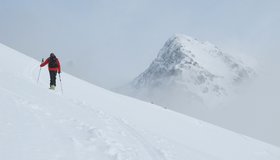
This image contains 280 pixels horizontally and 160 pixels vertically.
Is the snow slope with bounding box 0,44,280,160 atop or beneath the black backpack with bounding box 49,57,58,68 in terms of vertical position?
beneath

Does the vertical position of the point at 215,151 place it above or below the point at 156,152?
above

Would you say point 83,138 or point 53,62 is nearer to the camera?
point 83,138

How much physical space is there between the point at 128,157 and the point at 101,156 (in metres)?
0.66

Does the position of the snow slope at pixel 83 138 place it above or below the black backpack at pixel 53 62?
below

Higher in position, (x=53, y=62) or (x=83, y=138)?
(x=53, y=62)

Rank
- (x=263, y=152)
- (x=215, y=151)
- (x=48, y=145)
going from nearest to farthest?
(x=48, y=145)
(x=215, y=151)
(x=263, y=152)

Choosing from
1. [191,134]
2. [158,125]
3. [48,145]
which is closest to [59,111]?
[48,145]

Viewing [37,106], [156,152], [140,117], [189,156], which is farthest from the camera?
[140,117]

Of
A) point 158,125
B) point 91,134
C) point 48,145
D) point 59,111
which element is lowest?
point 48,145

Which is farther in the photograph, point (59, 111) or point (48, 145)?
point (59, 111)

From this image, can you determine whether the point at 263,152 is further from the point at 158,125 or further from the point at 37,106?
the point at 37,106

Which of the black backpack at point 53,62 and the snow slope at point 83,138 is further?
the black backpack at point 53,62

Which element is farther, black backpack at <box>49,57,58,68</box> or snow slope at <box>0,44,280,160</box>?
black backpack at <box>49,57,58,68</box>

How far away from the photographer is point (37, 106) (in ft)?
36.8
